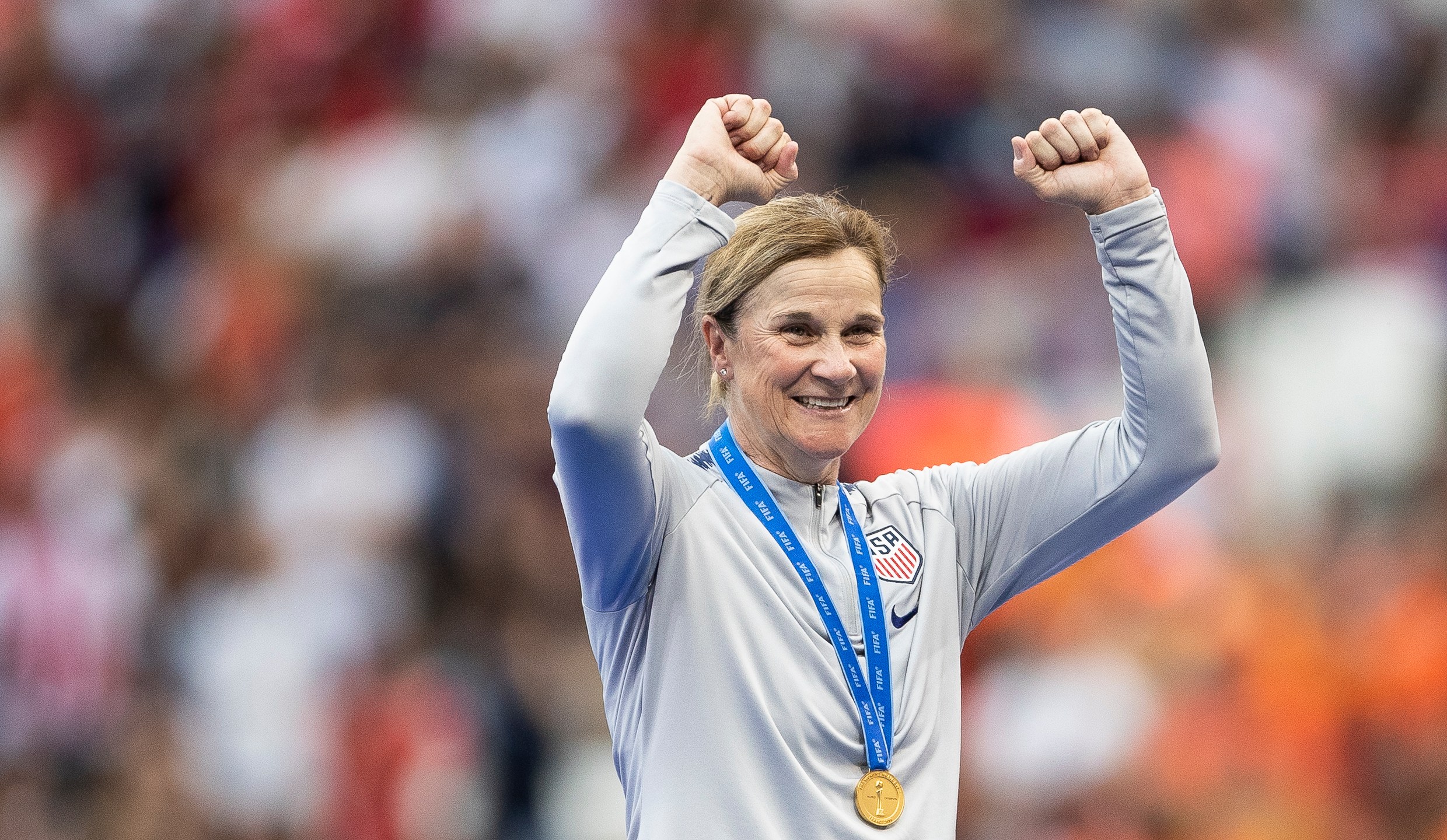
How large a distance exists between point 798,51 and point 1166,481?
417 centimetres

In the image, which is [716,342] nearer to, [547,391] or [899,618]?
[899,618]

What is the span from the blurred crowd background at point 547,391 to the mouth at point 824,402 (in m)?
2.48

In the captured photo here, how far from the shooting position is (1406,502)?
16.5ft

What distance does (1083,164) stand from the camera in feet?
8.05

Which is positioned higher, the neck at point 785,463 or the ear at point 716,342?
the ear at point 716,342

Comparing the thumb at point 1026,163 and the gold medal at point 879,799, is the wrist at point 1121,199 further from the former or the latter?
the gold medal at point 879,799

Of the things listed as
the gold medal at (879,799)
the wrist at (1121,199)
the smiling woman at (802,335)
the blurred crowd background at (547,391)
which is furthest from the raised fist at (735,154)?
the blurred crowd background at (547,391)

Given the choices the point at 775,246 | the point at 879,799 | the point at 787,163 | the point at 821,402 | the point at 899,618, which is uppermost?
the point at 787,163

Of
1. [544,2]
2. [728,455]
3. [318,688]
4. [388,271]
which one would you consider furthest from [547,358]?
[728,455]

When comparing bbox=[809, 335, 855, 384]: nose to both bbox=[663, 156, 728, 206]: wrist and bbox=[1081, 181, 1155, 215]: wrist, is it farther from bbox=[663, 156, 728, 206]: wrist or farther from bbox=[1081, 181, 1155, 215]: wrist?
bbox=[1081, 181, 1155, 215]: wrist

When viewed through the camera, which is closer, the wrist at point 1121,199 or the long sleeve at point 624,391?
the long sleeve at point 624,391

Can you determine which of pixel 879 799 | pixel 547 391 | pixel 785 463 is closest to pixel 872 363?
pixel 785 463

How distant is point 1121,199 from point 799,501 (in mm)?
676

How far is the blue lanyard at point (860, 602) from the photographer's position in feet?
7.45
